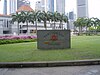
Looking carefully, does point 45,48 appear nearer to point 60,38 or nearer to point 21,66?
point 60,38

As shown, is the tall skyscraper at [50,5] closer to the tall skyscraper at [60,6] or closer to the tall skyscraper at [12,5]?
the tall skyscraper at [60,6]

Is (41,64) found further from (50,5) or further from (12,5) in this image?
(50,5)

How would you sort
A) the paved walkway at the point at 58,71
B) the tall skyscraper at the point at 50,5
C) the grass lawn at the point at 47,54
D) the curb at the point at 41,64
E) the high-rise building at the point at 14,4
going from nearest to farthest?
1. the paved walkway at the point at 58,71
2. the curb at the point at 41,64
3. the grass lawn at the point at 47,54
4. the high-rise building at the point at 14,4
5. the tall skyscraper at the point at 50,5

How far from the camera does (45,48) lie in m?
15.8

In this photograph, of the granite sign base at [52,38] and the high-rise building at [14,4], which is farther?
the high-rise building at [14,4]

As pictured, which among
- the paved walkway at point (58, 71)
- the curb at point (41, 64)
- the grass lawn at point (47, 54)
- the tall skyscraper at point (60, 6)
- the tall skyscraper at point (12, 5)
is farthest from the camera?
the tall skyscraper at point (60, 6)

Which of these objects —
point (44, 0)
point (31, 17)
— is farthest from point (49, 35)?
point (44, 0)

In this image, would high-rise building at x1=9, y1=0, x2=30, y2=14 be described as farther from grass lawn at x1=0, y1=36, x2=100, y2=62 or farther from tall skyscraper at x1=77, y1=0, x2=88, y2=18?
grass lawn at x1=0, y1=36, x2=100, y2=62

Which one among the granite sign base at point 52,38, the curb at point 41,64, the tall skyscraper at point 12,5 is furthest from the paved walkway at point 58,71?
the tall skyscraper at point 12,5

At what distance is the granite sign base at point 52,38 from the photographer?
1573 centimetres

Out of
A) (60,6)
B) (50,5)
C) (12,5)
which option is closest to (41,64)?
(12,5)

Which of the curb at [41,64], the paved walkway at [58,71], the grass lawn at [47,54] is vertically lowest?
the paved walkway at [58,71]

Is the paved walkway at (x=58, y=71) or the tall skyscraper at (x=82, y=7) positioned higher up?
the tall skyscraper at (x=82, y=7)

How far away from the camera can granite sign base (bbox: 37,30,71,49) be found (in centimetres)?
1573
